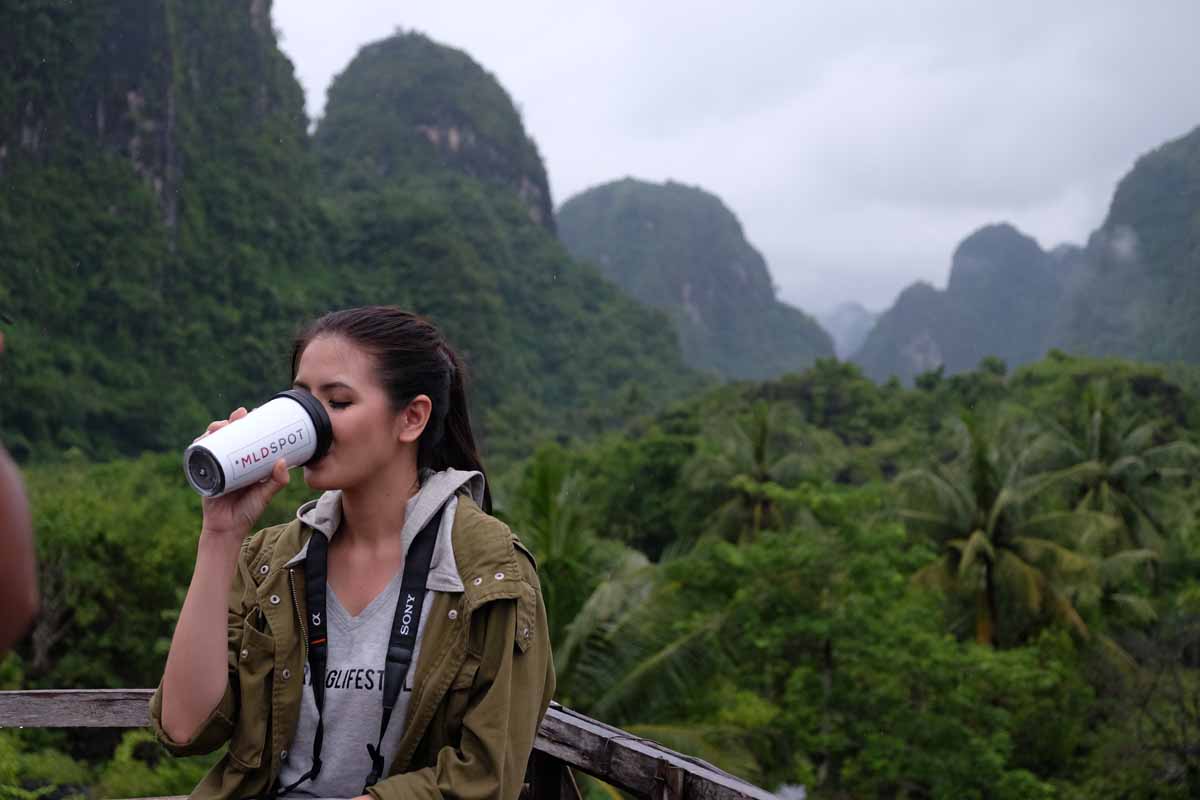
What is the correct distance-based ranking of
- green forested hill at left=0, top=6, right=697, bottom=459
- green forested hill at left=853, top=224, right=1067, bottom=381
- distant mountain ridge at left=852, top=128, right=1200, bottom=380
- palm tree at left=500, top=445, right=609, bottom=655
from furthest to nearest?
green forested hill at left=853, top=224, right=1067, bottom=381, distant mountain ridge at left=852, top=128, right=1200, bottom=380, green forested hill at left=0, top=6, right=697, bottom=459, palm tree at left=500, top=445, right=609, bottom=655

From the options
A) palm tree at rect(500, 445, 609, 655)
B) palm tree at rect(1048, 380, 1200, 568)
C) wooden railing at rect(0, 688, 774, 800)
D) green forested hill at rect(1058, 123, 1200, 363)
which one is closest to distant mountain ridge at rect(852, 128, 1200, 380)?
green forested hill at rect(1058, 123, 1200, 363)

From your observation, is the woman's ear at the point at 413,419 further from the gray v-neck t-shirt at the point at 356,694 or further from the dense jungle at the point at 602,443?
the dense jungle at the point at 602,443

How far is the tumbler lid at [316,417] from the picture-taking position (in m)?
1.63

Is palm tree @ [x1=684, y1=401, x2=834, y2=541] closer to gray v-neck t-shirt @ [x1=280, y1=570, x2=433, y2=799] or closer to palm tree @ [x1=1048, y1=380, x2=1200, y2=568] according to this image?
palm tree @ [x1=1048, y1=380, x2=1200, y2=568]

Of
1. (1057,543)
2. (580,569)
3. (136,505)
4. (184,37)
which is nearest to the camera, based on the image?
(580,569)

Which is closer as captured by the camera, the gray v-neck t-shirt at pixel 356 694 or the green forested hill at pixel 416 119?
the gray v-neck t-shirt at pixel 356 694

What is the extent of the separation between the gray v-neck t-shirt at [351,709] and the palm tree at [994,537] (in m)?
14.7

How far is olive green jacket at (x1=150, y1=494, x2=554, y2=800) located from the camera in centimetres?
161

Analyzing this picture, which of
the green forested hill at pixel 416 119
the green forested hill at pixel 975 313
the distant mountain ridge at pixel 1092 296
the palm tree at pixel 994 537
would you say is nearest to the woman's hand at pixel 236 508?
the palm tree at pixel 994 537

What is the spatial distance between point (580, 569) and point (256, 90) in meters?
56.8

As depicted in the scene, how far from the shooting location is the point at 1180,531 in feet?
64.4

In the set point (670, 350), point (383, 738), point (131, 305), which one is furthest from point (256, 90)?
point (383, 738)

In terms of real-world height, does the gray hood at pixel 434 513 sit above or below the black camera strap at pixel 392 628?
above

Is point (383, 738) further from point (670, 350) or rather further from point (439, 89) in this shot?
point (439, 89)
